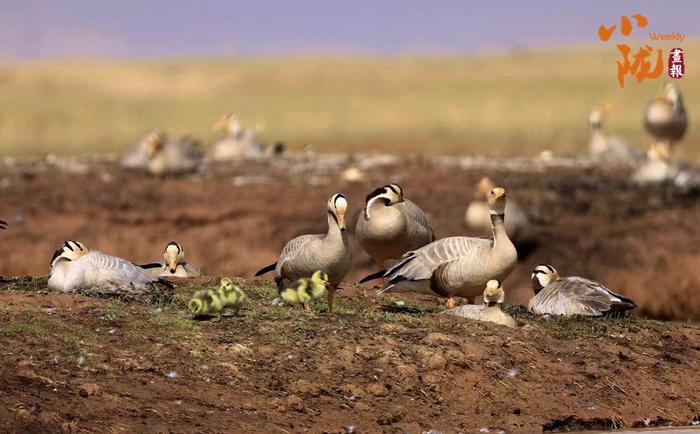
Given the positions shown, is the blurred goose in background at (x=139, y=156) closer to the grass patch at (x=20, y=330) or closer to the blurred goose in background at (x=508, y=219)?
the blurred goose in background at (x=508, y=219)

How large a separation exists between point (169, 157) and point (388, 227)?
16264 mm

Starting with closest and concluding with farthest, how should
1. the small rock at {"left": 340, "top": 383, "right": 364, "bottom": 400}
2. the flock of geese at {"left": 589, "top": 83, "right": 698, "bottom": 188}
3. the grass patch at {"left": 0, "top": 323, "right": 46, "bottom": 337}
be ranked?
the small rock at {"left": 340, "top": 383, "right": 364, "bottom": 400} < the grass patch at {"left": 0, "top": 323, "right": 46, "bottom": 337} < the flock of geese at {"left": 589, "top": 83, "right": 698, "bottom": 188}

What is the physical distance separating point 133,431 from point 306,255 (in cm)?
357

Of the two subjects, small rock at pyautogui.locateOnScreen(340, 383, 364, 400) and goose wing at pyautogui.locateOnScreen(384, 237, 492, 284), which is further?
goose wing at pyautogui.locateOnScreen(384, 237, 492, 284)

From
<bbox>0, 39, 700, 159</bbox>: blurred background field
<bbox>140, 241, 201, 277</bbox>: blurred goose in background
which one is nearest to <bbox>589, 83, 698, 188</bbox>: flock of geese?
<bbox>0, 39, 700, 159</bbox>: blurred background field

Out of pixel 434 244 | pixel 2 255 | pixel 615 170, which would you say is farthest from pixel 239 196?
pixel 434 244

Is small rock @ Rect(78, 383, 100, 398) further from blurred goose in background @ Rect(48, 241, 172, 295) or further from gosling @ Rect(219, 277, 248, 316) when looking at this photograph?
blurred goose in background @ Rect(48, 241, 172, 295)

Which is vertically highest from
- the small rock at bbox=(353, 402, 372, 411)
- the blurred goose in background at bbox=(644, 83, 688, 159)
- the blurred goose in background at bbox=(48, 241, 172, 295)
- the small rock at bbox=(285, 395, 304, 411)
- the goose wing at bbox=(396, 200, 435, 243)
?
the blurred goose in background at bbox=(644, 83, 688, 159)

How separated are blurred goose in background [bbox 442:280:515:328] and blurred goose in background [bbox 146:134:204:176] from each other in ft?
59.9

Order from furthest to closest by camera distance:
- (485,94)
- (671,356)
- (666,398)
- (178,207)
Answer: (485,94), (178,207), (671,356), (666,398)

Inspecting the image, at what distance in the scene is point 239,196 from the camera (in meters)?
26.7

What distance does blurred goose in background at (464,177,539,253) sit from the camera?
68.8ft

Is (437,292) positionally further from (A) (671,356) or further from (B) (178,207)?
(B) (178,207)

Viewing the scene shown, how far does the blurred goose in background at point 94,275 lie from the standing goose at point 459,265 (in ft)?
8.45
